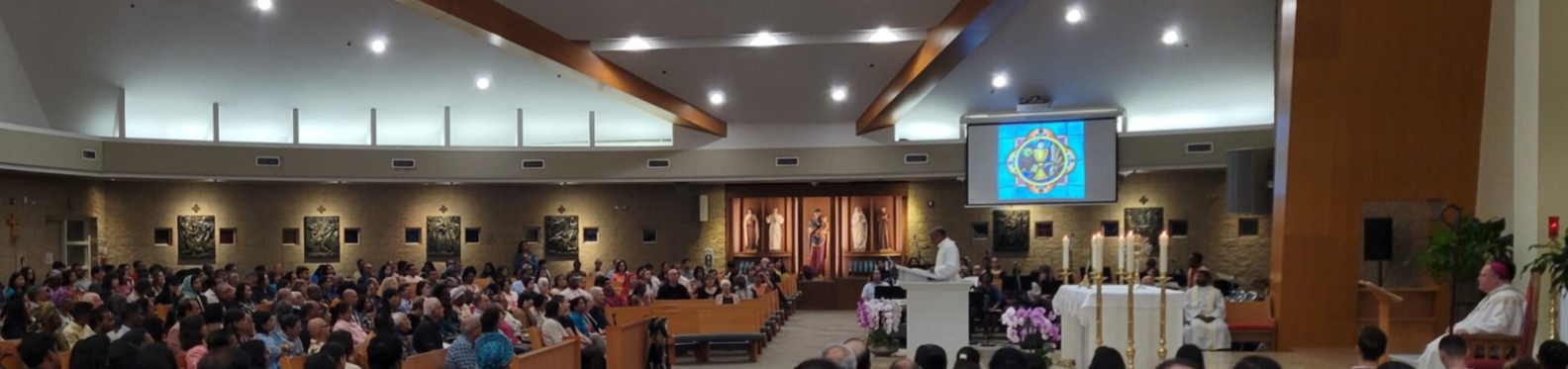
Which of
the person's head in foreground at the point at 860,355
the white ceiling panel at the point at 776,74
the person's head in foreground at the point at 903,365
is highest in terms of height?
the white ceiling panel at the point at 776,74

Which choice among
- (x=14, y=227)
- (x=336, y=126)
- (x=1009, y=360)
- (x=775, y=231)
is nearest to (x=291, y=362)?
(x=1009, y=360)

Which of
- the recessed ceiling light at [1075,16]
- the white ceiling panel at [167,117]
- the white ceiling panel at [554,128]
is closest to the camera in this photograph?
the recessed ceiling light at [1075,16]

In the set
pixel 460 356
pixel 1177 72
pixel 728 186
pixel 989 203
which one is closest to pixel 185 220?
pixel 728 186

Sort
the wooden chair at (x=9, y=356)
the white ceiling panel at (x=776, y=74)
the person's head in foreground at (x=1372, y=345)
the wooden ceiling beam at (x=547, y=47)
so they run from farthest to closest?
the white ceiling panel at (x=776, y=74)
the wooden ceiling beam at (x=547, y=47)
the wooden chair at (x=9, y=356)
the person's head in foreground at (x=1372, y=345)

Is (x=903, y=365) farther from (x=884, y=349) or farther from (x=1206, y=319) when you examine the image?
(x=1206, y=319)

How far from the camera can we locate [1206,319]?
1155cm

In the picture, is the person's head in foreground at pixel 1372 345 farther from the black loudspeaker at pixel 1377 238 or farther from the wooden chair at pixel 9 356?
the wooden chair at pixel 9 356

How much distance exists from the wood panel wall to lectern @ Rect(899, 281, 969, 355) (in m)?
2.93

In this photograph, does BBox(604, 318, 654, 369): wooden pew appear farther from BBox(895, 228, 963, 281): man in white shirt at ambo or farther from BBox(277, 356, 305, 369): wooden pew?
BBox(277, 356, 305, 369): wooden pew

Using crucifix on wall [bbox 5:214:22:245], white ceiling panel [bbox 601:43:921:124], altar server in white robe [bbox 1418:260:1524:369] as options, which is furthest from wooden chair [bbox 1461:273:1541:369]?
crucifix on wall [bbox 5:214:22:245]

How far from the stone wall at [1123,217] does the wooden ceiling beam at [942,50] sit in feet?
10.1

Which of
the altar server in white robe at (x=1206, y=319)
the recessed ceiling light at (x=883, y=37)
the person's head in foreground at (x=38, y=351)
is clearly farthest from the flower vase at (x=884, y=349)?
the person's head in foreground at (x=38, y=351)

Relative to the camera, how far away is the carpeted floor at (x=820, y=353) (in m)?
9.38

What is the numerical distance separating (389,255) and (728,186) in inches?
236
